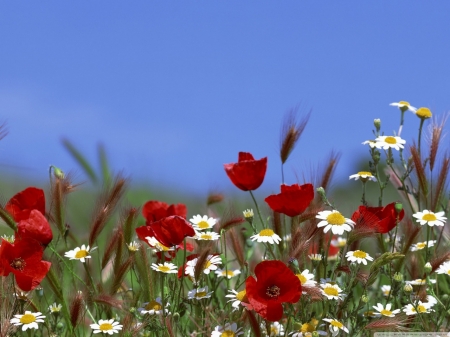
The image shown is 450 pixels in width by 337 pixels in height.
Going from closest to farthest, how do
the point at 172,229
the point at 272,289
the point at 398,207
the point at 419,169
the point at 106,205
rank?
the point at 272,289 < the point at 172,229 < the point at 106,205 < the point at 398,207 < the point at 419,169

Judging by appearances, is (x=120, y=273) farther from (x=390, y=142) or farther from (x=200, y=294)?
(x=390, y=142)

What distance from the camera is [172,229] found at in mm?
2123

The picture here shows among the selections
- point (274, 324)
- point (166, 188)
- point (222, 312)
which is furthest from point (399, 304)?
point (166, 188)

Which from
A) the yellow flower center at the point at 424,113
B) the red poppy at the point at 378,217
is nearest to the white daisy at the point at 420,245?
the red poppy at the point at 378,217

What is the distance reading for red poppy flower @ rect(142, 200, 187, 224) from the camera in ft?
8.82

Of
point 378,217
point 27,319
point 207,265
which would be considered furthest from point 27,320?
Answer: point 378,217

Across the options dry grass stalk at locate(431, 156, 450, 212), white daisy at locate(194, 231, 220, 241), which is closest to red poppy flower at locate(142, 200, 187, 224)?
white daisy at locate(194, 231, 220, 241)

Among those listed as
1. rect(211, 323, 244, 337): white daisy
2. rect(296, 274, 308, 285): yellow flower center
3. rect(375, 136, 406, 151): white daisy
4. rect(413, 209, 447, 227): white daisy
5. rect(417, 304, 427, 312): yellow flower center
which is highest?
rect(375, 136, 406, 151): white daisy

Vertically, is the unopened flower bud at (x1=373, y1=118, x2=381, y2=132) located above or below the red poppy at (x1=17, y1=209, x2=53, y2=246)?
above

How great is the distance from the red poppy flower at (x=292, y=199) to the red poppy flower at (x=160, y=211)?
0.59 meters

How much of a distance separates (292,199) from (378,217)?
1.02ft

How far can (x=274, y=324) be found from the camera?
2443mm

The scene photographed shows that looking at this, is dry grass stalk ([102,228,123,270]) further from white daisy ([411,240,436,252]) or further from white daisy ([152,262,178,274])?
white daisy ([411,240,436,252])

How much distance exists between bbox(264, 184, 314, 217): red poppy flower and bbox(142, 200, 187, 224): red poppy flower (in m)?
0.59
